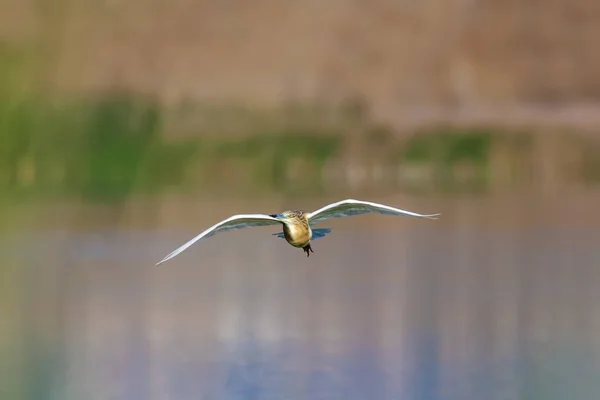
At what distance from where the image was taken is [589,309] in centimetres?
1991

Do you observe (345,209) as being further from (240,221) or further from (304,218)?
(240,221)

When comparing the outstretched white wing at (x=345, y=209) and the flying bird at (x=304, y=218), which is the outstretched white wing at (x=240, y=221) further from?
the outstretched white wing at (x=345, y=209)

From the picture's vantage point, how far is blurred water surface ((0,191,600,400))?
616 inches

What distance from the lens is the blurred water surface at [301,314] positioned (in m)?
15.6

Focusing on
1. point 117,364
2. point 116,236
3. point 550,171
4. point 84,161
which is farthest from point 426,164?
point 117,364

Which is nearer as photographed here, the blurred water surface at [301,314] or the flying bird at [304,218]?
the flying bird at [304,218]

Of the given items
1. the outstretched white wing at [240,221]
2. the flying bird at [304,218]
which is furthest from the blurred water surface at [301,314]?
the outstretched white wing at [240,221]

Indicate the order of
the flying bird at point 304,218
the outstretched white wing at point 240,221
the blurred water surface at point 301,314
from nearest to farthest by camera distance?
the outstretched white wing at point 240,221 < the flying bird at point 304,218 < the blurred water surface at point 301,314

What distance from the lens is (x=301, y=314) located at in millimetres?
20031

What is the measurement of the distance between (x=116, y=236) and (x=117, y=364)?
40.9 feet

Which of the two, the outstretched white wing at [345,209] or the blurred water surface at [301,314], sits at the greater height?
the outstretched white wing at [345,209]

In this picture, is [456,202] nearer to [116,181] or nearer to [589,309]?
[116,181]

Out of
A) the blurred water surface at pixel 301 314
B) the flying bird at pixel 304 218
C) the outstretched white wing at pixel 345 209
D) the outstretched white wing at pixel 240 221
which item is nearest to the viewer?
the outstretched white wing at pixel 240 221

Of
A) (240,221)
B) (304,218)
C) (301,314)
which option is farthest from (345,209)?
(301,314)
